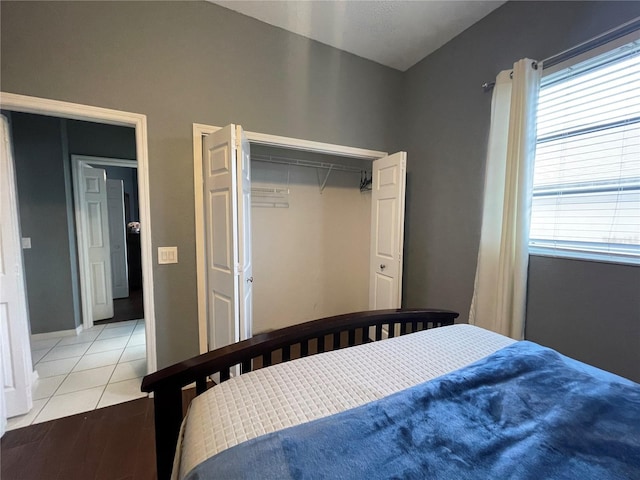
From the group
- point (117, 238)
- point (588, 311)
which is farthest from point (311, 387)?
point (117, 238)

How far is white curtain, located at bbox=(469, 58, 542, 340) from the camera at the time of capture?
1707mm

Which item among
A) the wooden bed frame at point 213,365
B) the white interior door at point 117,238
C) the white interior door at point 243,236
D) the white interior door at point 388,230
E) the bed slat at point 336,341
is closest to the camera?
the wooden bed frame at point 213,365

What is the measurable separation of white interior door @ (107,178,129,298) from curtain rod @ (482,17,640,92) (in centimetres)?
516

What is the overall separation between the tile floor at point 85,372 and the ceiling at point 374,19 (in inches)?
120

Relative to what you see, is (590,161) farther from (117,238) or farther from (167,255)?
(117,238)

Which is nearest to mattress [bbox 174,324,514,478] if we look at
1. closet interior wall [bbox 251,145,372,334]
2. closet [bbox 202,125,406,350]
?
closet [bbox 202,125,406,350]

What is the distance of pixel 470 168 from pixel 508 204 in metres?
0.51

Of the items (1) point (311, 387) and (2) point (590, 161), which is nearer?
(1) point (311, 387)

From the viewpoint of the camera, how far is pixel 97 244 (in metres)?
3.30

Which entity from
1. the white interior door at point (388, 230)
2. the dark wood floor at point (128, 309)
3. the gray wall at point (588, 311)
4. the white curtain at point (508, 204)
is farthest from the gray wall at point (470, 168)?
the dark wood floor at point (128, 309)

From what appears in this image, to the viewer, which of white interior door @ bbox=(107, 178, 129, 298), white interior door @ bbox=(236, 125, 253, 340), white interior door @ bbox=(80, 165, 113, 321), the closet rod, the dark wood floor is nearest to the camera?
white interior door @ bbox=(236, 125, 253, 340)

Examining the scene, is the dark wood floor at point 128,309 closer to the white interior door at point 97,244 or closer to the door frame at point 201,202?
the white interior door at point 97,244

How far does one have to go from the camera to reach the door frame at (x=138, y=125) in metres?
1.58

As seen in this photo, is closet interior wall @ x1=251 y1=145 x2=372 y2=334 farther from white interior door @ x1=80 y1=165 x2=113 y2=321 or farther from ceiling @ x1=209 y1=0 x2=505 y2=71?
white interior door @ x1=80 y1=165 x2=113 y2=321
